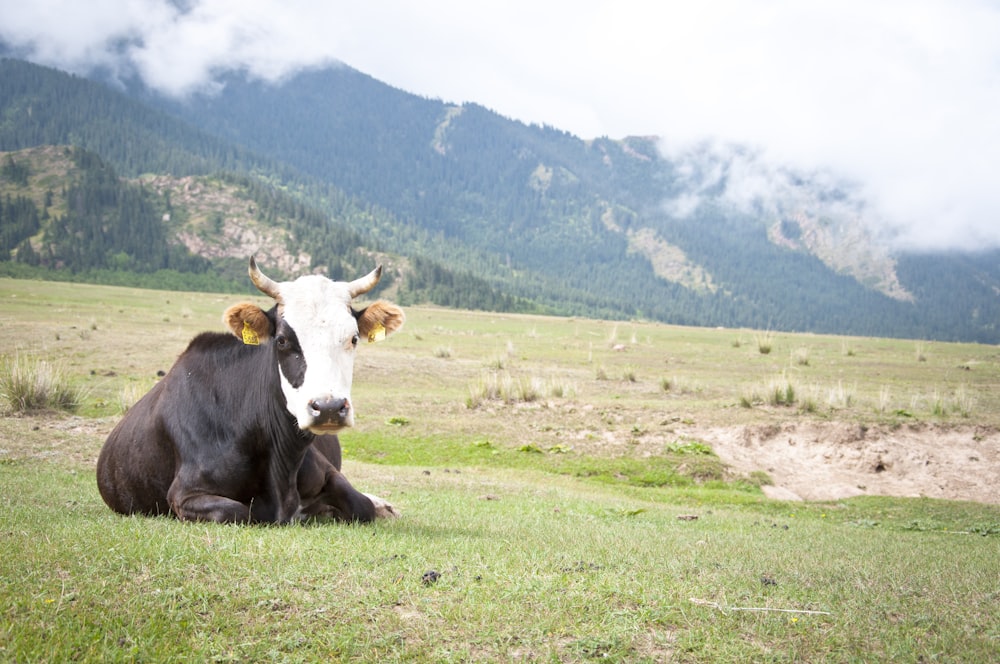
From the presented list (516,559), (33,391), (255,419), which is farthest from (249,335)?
(33,391)

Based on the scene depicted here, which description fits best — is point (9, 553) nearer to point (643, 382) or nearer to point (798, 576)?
point (798, 576)

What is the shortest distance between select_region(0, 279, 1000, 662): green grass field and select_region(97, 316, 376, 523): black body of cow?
50cm

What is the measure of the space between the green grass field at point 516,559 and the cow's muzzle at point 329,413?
3.61 ft

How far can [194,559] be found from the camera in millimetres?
5266

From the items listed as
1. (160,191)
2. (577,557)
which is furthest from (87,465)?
(160,191)

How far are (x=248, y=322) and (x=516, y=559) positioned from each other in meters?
4.09

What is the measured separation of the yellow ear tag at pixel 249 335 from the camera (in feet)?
26.9

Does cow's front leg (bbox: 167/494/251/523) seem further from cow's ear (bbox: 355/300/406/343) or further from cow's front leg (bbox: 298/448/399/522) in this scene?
cow's ear (bbox: 355/300/406/343)

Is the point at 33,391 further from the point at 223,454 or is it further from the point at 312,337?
the point at 312,337

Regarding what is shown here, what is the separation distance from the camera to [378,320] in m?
8.66

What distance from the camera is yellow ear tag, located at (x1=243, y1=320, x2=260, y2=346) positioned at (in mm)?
8203

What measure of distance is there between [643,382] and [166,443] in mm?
24862

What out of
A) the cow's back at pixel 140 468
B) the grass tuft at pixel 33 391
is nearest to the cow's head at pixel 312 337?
the cow's back at pixel 140 468

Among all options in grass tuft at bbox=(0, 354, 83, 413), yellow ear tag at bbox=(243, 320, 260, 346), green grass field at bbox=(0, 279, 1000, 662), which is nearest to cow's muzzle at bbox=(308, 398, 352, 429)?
green grass field at bbox=(0, 279, 1000, 662)
